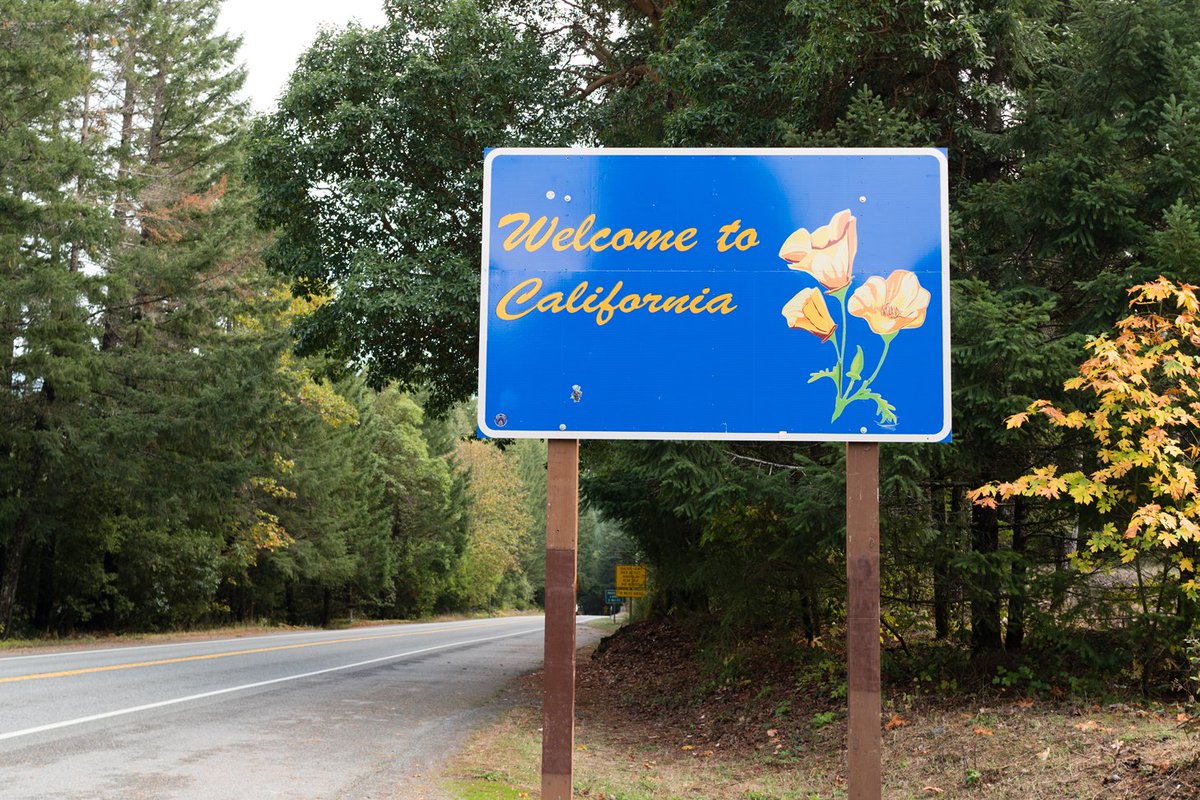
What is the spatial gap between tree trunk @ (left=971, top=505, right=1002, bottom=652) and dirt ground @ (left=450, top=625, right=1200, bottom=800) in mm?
739

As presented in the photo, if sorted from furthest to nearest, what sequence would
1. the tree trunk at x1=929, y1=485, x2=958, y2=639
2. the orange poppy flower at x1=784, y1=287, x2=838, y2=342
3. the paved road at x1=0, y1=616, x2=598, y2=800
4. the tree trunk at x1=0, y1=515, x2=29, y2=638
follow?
1. the tree trunk at x1=0, y1=515, x2=29, y2=638
2. the tree trunk at x1=929, y1=485, x2=958, y2=639
3. the paved road at x1=0, y1=616, x2=598, y2=800
4. the orange poppy flower at x1=784, y1=287, x2=838, y2=342

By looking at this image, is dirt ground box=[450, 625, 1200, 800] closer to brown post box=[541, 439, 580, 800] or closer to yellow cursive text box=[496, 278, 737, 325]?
brown post box=[541, 439, 580, 800]

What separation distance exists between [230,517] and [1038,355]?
27331 millimetres

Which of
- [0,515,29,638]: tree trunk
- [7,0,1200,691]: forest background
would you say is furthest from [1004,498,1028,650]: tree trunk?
[0,515,29,638]: tree trunk

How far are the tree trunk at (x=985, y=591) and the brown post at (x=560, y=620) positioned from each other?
5.05m

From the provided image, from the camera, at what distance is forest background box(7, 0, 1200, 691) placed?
8.62 meters

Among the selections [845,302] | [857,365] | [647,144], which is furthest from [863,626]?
[647,144]

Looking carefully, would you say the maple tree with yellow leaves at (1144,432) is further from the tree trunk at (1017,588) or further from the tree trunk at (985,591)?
the tree trunk at (985,591)

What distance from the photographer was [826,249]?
18.3ft

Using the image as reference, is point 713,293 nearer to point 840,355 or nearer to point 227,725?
point 840,355

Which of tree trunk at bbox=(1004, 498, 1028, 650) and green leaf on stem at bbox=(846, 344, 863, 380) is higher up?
green leaf on stem at bbox=(846, 344, 863, 380)

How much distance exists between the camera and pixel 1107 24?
9.39 metres

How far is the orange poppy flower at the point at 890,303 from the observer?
5508 millimetres

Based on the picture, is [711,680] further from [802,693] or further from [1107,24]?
[1107,24]
